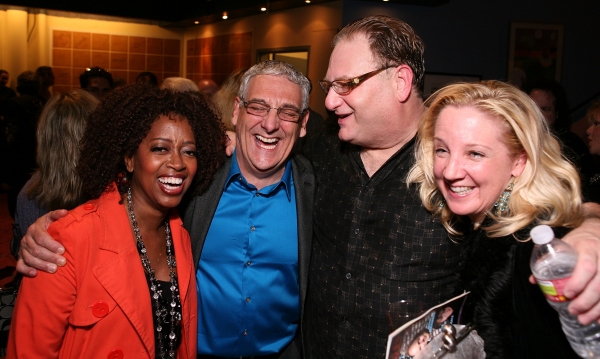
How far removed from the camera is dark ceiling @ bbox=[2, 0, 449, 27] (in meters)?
9.27

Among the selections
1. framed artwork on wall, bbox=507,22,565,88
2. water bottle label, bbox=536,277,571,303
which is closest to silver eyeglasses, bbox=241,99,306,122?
water bottle label, bbox=536,277,571,303

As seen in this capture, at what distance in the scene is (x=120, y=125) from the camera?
2.04m

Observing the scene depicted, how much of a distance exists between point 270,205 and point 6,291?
1238 mm

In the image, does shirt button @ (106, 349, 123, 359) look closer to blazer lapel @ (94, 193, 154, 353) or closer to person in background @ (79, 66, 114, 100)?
blazer lapel @ (94, 193, 154, 353)

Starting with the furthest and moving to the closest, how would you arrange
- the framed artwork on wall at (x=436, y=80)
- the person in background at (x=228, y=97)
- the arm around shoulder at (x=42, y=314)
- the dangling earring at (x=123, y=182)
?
the framed artwork on wall at (x=436, y=80) → the person in background at (x=228, y=97) → the dangling earring at (x=123, y=182) → the arm around shoulder at (x=42, y=314)

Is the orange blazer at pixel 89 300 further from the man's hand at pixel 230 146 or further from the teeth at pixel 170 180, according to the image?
the man's hand at pixel 230 146

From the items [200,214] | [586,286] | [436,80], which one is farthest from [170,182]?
[436,80]

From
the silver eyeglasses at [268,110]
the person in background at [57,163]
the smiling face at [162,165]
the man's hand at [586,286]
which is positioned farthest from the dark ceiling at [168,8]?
the man's hand at [586,286]

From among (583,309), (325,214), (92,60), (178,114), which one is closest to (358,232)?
(325,214)

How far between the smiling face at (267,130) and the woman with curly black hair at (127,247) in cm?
19

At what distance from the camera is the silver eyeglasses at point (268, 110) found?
96.0 inches

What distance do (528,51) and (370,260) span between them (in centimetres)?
658

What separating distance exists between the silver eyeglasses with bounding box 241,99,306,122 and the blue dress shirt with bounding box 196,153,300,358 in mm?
291

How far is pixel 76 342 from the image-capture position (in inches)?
71.8
